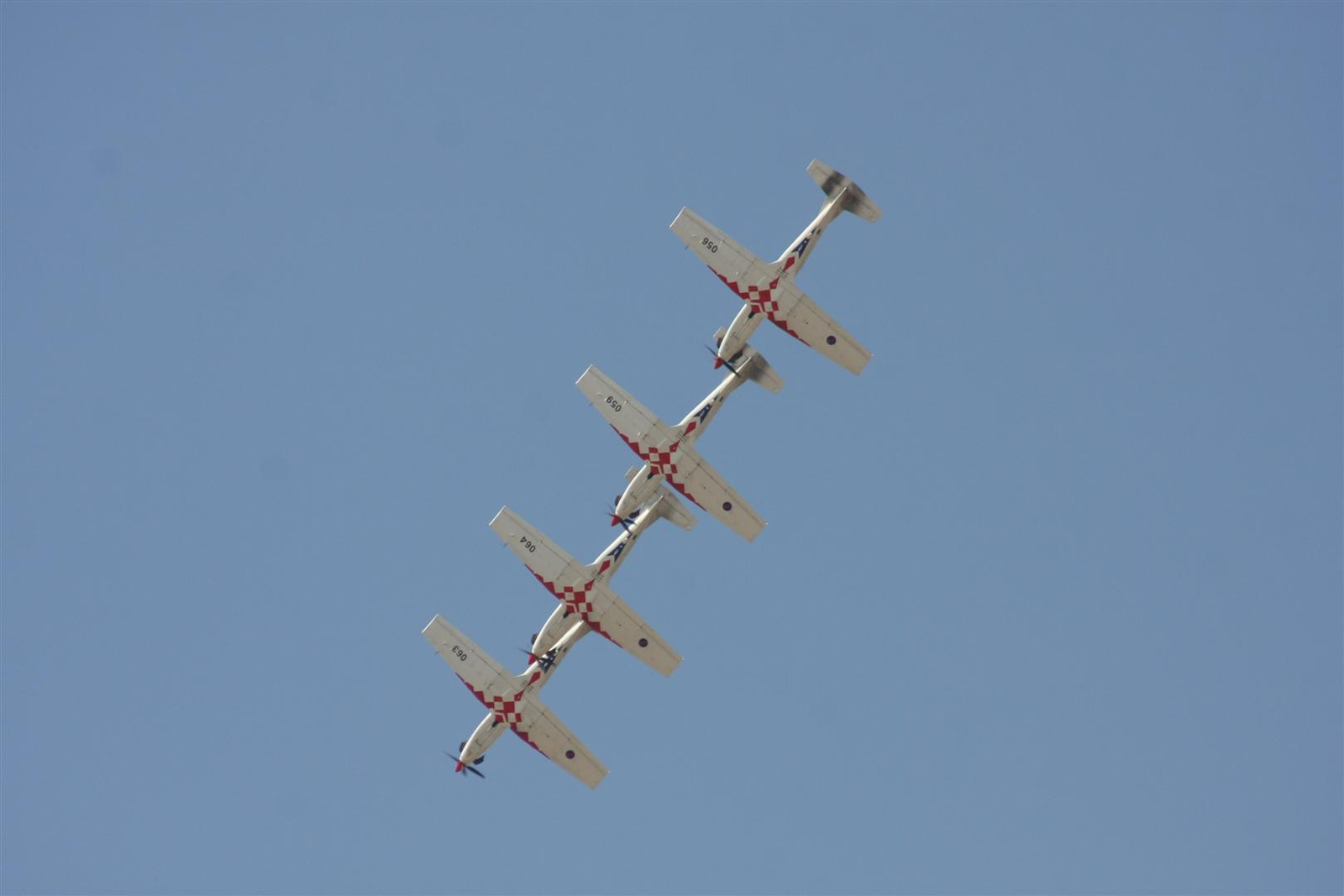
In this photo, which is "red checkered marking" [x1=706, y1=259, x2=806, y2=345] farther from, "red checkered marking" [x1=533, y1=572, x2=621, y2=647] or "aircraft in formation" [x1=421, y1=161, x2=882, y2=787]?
"red checkered marking" [x1=533, y1=572, x2=621, y2=647]

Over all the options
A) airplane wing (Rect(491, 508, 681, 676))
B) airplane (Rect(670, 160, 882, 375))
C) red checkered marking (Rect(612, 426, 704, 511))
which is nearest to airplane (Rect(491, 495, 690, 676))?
airplane wing (Rect(491, 508, 681, 676))

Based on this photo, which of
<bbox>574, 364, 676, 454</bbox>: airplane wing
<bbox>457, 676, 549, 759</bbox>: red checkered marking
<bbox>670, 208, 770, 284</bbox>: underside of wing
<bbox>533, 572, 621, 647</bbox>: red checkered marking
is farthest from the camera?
<bbox>457, 676, 549, 759</bbox>: red checkered marking

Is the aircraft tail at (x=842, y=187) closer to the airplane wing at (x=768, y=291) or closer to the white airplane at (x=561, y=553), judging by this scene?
the airplane wing at (x=768, y=291)

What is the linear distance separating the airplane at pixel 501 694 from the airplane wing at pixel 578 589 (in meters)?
1.02

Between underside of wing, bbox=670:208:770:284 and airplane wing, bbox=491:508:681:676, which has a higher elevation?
underside of wing, bbox=670:208:770:284

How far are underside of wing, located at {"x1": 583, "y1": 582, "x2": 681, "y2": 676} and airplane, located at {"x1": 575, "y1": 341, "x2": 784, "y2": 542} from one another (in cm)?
281

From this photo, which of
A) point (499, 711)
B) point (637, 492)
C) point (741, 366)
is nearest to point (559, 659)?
point (499, 711)

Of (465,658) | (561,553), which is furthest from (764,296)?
(465,658)

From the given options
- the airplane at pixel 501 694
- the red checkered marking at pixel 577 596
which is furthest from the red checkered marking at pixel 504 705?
the red checkered marking at pixel 577 596

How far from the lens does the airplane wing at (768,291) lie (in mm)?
60938

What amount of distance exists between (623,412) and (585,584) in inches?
248

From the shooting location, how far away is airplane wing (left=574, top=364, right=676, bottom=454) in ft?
197

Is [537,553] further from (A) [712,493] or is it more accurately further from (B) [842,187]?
(B) [842,187]

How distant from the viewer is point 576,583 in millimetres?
60500
